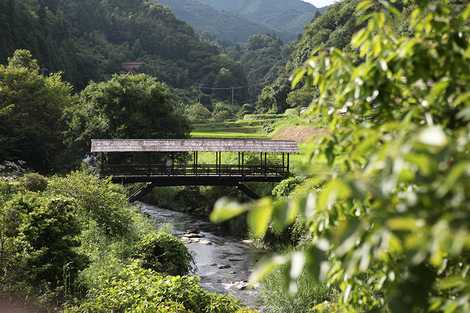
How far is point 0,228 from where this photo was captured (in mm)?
11250

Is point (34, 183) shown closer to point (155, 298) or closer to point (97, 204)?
point (97, 204)

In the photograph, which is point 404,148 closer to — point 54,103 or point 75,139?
point 75,139

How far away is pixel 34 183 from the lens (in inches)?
770

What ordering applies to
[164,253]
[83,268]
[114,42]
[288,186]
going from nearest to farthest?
[83,268] < [164,253] < [288,186] < [114,42]

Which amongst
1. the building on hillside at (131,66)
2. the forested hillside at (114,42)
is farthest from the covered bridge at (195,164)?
the building on hillside at (131,66)

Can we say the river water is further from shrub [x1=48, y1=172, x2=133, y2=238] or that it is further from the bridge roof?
the bridge roof

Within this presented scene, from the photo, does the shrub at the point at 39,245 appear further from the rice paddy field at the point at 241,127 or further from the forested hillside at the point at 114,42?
the forested hillside at the point at 114,42

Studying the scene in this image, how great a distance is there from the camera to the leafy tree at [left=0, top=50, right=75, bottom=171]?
29.5 metres

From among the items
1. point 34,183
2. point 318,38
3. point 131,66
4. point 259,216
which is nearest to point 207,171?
point 34,183

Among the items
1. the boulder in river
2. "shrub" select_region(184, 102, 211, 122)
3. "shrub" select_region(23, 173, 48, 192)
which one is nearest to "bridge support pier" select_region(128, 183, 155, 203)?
the boulder in river

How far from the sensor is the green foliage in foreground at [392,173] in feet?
4.89

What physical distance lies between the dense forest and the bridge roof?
2.57m

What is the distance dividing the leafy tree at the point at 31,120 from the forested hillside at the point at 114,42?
27838 millimetres

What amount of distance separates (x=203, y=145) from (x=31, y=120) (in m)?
11.7
